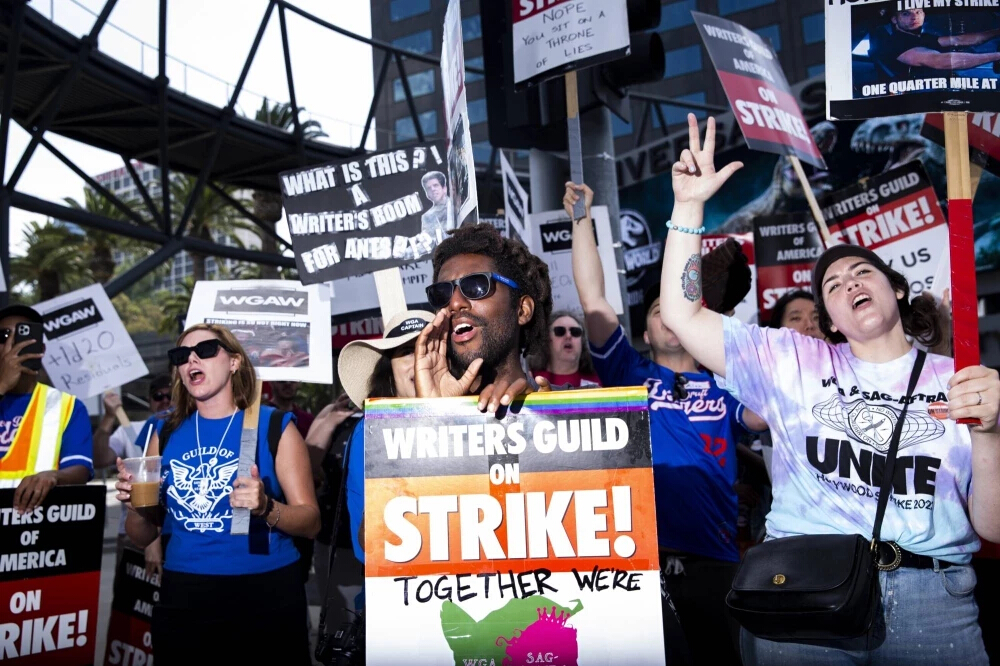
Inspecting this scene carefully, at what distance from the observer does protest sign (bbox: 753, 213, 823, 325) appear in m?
7.24

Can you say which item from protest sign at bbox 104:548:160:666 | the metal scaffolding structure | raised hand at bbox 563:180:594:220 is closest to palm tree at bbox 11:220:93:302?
the metal scaffolding structure

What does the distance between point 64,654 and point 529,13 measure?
402cm

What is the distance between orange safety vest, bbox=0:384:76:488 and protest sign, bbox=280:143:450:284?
134cm

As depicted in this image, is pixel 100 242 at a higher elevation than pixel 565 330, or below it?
higher

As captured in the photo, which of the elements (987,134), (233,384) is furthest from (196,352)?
(987,134)

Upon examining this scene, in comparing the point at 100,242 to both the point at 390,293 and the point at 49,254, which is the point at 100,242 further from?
the point at 390,293

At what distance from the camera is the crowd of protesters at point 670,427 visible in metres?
2.57

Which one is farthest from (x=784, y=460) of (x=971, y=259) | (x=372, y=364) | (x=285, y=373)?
(x=285, y=373)

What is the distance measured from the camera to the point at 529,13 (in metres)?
5.27

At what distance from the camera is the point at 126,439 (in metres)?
7.57

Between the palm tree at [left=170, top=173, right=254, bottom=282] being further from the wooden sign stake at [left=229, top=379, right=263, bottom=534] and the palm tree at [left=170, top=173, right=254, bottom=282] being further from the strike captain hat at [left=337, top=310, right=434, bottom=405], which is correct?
the strike captain hat at [left=337, top=310, right=434, bottom=405]

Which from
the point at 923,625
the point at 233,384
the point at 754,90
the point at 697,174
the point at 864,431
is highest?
the point at 754,90

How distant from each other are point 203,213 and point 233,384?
86.9ft

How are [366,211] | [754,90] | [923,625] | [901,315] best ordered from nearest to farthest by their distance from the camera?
[923,625]
[901,315]
[366,211]
[754,90]
